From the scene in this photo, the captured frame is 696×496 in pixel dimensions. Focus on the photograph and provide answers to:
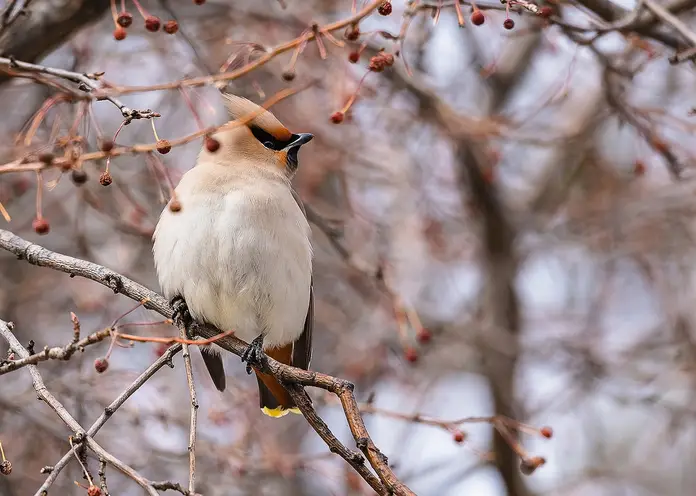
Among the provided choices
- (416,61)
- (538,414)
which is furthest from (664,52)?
(538,414)

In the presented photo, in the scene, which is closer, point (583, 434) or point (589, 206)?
point (589, 206)

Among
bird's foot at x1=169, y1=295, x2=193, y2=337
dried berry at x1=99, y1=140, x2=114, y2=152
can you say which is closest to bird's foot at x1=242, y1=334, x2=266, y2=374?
bird's foot at x1=169, y1=295, x2=193, y2=337

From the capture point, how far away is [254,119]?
15.0 feet

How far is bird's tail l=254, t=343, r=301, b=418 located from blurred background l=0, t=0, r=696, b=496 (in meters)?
0.37

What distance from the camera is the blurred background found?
493 centimetres

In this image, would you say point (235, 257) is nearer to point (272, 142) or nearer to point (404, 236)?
point (272, 142)

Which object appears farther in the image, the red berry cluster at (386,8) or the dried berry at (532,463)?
the dried berry at (532,463)

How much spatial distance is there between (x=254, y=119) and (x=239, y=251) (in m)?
0.73

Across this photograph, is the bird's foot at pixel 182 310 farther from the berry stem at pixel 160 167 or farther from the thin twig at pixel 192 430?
the thin twig at pixel 192 430

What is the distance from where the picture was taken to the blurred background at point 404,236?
194 inches

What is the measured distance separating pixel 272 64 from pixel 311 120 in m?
0.73

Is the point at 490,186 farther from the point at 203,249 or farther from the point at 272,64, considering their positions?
the point at 203,249

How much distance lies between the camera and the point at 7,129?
6.48m

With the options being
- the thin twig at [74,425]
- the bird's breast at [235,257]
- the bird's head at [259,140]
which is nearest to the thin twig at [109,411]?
the thin twig at [74,425]
